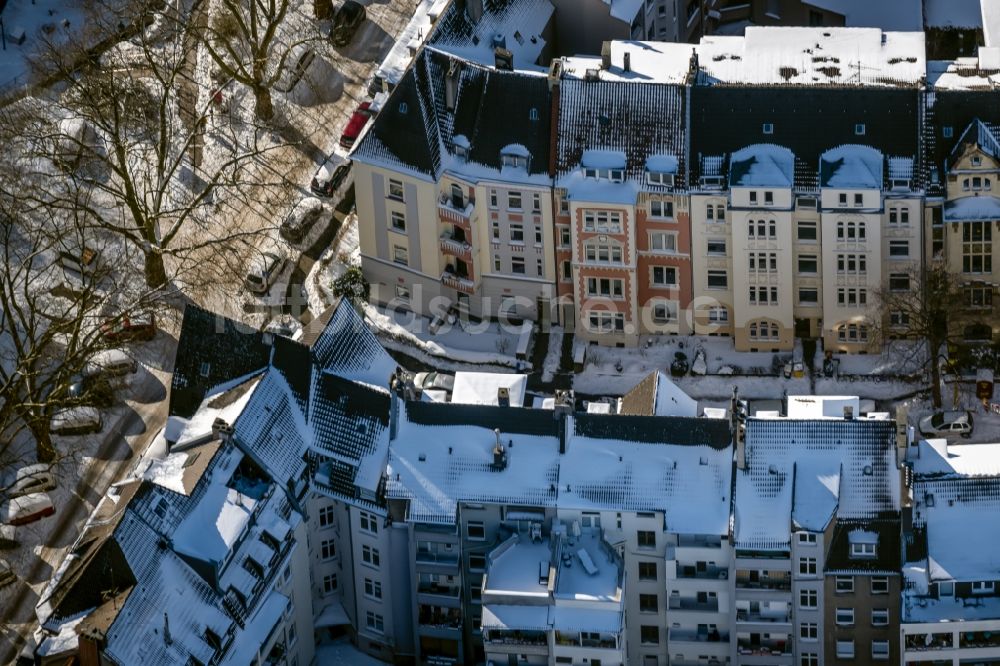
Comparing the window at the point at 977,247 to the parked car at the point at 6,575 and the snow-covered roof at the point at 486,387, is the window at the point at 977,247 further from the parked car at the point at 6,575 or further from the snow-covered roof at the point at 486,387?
the parked car at the point at 6,575

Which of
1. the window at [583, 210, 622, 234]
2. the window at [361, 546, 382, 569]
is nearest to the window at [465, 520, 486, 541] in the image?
the window at [361, 546, 382, 569]

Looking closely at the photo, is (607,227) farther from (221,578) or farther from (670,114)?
(221,578)

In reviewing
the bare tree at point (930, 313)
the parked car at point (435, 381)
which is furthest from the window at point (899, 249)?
the parked car at point (435, 381)

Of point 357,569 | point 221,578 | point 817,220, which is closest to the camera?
point 221,578

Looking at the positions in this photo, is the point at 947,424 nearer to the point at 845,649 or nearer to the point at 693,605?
the point at 845,649

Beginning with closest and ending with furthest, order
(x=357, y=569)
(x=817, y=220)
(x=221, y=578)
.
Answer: (x=221, y=578) < (x=357, y=569) < (x=817, y=220)

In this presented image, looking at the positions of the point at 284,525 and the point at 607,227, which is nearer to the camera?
the point at 284,525

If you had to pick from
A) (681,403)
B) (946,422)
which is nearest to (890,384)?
(946,422)
